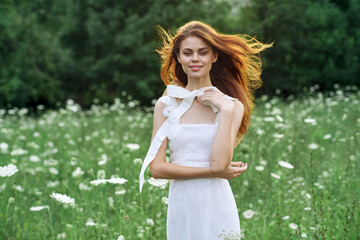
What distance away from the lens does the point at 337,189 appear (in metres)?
3.78

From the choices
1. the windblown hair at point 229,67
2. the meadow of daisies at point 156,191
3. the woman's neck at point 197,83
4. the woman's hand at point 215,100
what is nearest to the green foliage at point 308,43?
the meadow of daisies at point 156,191

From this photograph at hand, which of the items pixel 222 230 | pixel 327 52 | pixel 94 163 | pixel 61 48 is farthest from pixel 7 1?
pixel 222 230

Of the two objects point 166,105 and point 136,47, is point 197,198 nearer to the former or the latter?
point 166,105

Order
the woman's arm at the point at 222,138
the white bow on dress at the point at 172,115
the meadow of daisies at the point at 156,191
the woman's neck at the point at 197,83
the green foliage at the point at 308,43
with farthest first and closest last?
the green foliage at the point at 308,43
the meadow of daisies at the point at 156,191
the woman's neck at the point at 197,83
the white bow on dress at the point at 172,115
the woman's arm at the point at 222,138

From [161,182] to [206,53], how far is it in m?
0.84

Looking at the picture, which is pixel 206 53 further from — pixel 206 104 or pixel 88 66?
pixel 88 66

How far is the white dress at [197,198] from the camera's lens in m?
1.96

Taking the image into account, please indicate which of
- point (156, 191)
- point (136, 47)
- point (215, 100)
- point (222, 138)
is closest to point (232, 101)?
point (215, 100)

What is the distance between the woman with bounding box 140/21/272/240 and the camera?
1938 millimetres

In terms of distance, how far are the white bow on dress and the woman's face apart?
0.09 meters

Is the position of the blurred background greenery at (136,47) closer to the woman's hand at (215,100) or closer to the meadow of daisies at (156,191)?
the meadow of daisies at (156,191)

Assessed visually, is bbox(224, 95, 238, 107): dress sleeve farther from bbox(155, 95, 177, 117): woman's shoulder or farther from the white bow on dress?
bbox(155, 95, 177, 117): woman's shoulder

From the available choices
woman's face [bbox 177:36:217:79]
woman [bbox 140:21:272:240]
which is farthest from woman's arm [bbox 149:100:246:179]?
woman's face [bbox 177:36:217:79]

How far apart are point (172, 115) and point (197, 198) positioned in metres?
0.43
